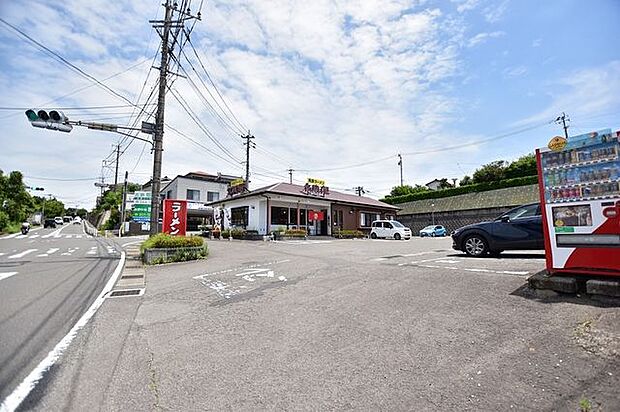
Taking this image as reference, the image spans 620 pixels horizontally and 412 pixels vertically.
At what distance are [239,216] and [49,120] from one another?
54.8 feet

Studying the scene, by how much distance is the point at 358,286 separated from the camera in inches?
240

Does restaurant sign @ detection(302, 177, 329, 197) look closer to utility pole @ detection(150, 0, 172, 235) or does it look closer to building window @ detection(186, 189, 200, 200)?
utility pole @ detection(150, 0, 172, 235)

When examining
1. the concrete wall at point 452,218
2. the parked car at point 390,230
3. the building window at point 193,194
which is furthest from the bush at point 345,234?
the building window at point 193,194

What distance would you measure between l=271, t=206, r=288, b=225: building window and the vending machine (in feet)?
64.5

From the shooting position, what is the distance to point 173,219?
1331 cm

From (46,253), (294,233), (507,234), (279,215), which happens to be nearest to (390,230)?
(294,233)

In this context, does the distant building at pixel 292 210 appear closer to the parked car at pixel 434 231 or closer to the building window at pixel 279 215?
the building window at pixel 279 215

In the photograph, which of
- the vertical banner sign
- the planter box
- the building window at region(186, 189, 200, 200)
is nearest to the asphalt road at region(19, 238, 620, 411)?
the planter box

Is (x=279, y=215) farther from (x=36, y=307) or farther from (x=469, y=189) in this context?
(x=469, y=189)

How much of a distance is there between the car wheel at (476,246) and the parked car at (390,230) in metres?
15.8

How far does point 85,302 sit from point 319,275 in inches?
187

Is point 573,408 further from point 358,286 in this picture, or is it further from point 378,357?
point 358,286

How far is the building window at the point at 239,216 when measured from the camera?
25166 mm

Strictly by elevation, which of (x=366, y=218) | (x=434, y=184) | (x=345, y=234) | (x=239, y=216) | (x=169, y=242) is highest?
(x=434, y=184)
